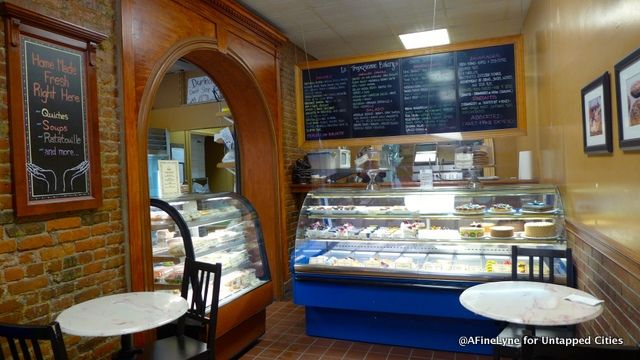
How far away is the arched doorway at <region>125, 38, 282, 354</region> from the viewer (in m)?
3.08

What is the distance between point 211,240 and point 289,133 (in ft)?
7.84

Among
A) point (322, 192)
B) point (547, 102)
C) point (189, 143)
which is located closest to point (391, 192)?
point (322, 192)

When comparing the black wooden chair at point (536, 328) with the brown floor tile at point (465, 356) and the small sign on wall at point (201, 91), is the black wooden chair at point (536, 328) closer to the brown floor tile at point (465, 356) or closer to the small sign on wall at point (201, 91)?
the brown floor tile at point (465, 356)

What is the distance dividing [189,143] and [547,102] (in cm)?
531

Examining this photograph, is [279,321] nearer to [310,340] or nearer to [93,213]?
[310,340]

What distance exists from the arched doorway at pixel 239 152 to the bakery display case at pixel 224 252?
0.06 metres

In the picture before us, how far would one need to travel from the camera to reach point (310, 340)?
160 inches

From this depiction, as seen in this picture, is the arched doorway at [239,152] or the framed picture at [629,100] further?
the arched doorway at [239,152]

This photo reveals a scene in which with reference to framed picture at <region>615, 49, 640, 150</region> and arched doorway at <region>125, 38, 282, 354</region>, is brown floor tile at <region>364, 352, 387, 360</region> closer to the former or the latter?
arched doorway at <region>125, 38, 282, 354</region>

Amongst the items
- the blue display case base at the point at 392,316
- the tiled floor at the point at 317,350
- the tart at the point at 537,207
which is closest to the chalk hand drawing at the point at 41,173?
the tiled floor at the point at 317,350

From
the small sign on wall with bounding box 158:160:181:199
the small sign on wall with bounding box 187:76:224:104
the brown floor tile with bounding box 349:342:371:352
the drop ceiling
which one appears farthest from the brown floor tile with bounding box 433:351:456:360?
the small sign on wall with bounding box 187:76:224:104

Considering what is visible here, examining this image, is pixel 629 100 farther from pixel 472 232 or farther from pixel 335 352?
pixel 335 352

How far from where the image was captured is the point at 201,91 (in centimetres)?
630

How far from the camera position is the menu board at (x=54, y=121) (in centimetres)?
243
